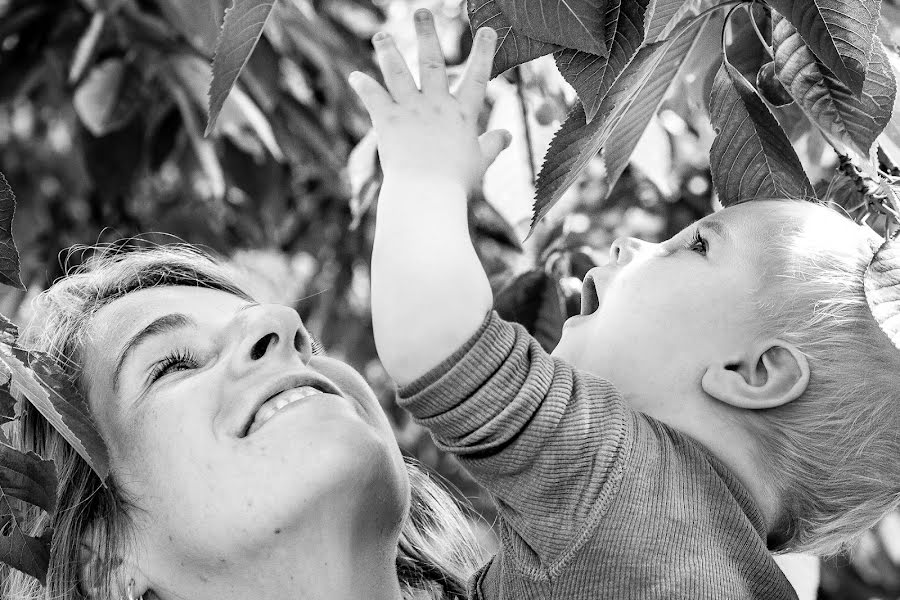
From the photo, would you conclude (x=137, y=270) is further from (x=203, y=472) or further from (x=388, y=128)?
(x=388, y=128)

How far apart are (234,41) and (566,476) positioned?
0.47 m

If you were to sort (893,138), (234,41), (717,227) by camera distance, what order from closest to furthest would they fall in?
(234,41)
(893,138)
(717,227)

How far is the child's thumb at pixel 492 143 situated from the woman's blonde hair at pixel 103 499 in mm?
537

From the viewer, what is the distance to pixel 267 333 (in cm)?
117

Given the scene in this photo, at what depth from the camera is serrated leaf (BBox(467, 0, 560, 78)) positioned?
887 mm

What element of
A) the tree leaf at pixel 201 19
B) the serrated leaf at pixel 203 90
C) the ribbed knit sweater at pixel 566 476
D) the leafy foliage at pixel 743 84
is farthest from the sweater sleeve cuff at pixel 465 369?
the serrated leaf at pixel 203 90

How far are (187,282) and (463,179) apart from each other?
624mm

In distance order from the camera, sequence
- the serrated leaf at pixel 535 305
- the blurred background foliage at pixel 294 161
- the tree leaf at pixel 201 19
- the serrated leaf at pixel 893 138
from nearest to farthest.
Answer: the serrated leaf at pixel 893 138, the serrated leaf at pixel 535 305, the blurred background foliage at pixel 294 161, the tree leaf at pixel 201 19

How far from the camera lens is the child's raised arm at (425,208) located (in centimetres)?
92

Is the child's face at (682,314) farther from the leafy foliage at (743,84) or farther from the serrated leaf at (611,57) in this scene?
the serrated leaf at (611,57)

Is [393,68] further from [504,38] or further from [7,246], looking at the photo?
[7,246]

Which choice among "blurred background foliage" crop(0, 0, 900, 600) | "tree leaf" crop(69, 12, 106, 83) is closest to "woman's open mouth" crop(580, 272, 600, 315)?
"blurred background foliage" crop(0, 0, 900, 600)

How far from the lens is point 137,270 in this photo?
1445 mm

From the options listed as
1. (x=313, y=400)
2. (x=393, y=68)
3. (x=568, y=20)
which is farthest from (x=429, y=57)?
(x=313, y=400)
